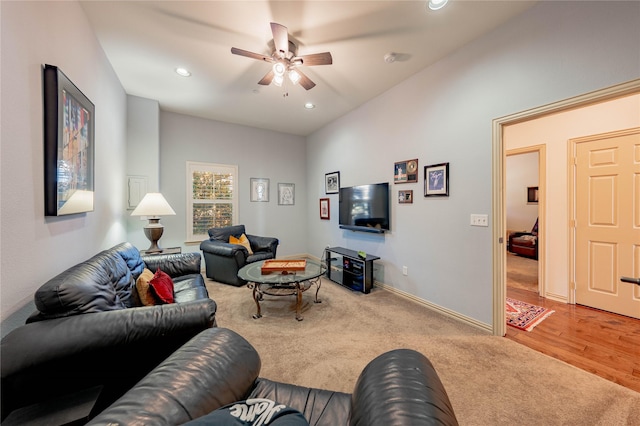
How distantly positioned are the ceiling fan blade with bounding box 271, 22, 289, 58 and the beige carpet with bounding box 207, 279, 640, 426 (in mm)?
2742

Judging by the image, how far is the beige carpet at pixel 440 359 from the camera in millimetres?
1480

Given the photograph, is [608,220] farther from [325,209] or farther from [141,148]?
[141,148]

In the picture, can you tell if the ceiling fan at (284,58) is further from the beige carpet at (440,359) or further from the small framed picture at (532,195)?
the small framed picture at (532,195)

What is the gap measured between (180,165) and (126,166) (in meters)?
0.89

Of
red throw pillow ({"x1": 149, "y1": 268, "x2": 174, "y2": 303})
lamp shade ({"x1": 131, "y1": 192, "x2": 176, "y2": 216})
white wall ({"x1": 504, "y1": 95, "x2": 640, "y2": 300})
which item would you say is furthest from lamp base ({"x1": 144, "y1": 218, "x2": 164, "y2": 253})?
white wall ({"x1": 504, "y1": 95, "x2": 640, "y2": 300})

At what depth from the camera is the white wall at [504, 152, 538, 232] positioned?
20.6ft

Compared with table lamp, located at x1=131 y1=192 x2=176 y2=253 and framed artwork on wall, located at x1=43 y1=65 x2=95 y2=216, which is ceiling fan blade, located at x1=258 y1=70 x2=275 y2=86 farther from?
table lamp, located at x1=131 y1=192 x2=176 y2=253

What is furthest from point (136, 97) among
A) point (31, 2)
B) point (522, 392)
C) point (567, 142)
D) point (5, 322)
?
point (567, 142)

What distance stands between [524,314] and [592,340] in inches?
21.8

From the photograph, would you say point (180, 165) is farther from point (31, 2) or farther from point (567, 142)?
point (567, 142)

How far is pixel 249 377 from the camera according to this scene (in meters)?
1.06

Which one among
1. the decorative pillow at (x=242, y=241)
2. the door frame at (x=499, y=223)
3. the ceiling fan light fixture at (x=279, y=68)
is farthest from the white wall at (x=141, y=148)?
the door frame at (x=499, y=223)

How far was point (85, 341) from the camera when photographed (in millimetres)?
1089

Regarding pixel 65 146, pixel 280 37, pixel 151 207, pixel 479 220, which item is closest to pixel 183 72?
pixel 280 37
